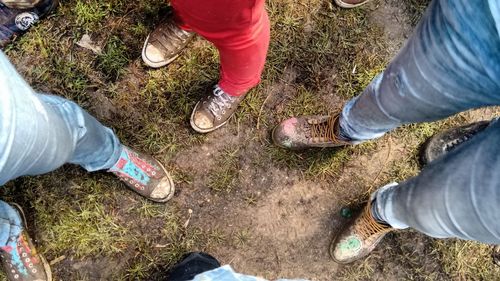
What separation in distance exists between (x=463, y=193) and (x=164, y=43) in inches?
51.5

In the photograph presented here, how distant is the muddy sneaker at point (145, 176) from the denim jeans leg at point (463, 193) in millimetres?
959

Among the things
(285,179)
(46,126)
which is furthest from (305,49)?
(46,126)

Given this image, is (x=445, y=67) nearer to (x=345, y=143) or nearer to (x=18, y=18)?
(x=345, y=143)

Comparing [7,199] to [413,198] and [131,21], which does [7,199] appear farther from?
[413,198]

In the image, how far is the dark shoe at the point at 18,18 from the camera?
192cm

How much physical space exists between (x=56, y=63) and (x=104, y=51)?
0.67 ft

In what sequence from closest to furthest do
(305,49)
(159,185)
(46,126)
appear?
(46,126)
(159,185)
(305,49)

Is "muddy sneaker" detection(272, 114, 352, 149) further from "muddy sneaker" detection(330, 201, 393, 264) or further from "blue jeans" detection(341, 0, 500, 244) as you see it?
"blue jeans" detection(341, 0, 500, 244)

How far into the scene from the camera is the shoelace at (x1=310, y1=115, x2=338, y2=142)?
1867 mm

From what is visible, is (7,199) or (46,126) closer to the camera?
(46,126)

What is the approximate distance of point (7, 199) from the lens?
1.95m

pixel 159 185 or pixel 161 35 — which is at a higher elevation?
pixel 161 35

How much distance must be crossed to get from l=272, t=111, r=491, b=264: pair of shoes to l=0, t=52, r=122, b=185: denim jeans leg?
2.59 ft

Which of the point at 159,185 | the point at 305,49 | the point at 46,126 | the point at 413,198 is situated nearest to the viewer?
the point at 46,126
